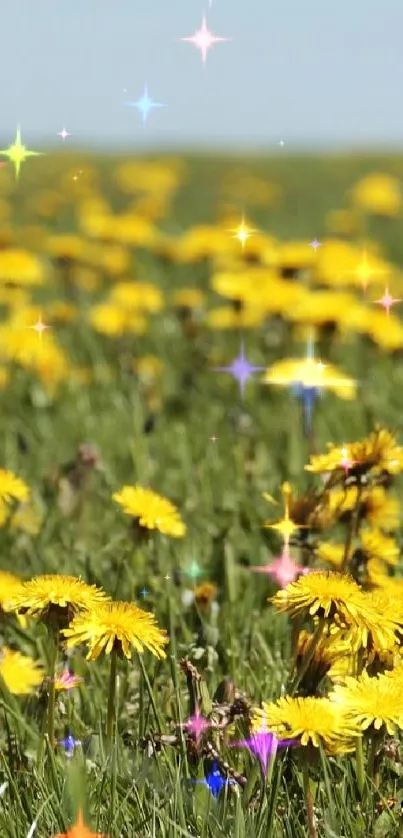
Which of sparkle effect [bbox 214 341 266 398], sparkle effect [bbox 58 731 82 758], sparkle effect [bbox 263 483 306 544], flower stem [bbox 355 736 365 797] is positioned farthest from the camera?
sparkle effect [bbox 214 341 266 398]

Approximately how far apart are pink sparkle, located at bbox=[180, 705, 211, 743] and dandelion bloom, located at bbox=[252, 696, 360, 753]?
0.50 feet

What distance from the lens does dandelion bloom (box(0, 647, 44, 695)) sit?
1469mm

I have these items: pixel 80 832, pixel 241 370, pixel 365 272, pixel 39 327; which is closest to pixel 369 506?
pixel 80 832

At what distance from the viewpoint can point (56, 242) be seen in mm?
3902

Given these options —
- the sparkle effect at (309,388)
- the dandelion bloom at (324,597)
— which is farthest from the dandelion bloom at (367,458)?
the sparkle effect at (309,388)

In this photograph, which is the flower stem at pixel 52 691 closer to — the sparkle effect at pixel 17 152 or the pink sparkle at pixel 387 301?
the sparkle effect at pixel 17 152

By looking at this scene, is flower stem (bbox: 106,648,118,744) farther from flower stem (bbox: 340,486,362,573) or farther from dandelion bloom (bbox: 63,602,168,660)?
flower stem (bbox: 340,486,362,573)

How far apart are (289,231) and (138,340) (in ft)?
10.1

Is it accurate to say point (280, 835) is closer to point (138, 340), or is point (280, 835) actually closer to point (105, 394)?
point (105, 394)

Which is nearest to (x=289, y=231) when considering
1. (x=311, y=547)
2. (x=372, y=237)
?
(x=372, y=237)

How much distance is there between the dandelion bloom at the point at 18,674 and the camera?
147cm

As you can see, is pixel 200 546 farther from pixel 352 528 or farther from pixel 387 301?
pixel 387 301

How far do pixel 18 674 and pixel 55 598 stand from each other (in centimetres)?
35

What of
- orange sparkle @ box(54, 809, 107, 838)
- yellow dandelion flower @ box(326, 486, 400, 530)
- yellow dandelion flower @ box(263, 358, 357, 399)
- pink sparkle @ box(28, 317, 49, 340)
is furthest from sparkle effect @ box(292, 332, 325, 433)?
orange sparkle @ box(54, 809, 107, 838)
